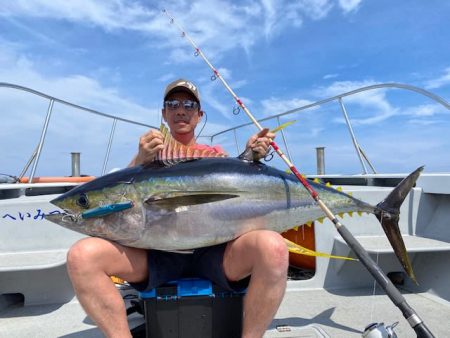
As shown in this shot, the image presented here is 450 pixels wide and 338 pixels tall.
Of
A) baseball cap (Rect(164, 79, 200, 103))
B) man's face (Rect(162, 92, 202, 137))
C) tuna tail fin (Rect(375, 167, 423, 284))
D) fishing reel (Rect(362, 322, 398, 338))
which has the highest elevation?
baseball cap (Rect(164, 79, 200, 103))

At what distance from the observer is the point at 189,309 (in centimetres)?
185

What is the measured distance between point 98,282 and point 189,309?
48 cm

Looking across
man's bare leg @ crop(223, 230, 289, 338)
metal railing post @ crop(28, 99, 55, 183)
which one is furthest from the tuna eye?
metal railing post @ crop(28, 99, 55, 183)

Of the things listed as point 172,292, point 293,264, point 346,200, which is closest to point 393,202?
point 346,200

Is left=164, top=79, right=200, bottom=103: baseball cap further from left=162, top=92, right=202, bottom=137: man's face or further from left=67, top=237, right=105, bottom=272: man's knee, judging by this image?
left=67, top=237, right=105, bottom=272: man's knee

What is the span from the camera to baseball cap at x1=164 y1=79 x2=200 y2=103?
232 cm

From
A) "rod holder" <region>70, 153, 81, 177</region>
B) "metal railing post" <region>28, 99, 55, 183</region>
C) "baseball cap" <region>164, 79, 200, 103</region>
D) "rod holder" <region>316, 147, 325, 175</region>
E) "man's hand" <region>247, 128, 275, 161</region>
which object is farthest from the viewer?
"rod holder" <region>316, 147, 325, 175</region>

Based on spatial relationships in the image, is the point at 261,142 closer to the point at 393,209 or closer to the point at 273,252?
the point at 273,252

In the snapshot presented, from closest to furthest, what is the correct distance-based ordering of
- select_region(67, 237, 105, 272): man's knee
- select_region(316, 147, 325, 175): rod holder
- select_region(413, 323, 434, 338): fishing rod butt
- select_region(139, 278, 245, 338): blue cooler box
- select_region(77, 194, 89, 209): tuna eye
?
select_region(413, 323, 434, 338): fishing rod butt → select_region(67, 237, 105, 272): man's knee → select_region(77, 194, 89, 209): tuna eye → select_region(139, 278, 245, 338): blue cooler box → select_region(316, 147, 325, 175): rod holder

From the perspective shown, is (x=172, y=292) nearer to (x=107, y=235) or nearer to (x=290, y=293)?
(x=107, y=235)

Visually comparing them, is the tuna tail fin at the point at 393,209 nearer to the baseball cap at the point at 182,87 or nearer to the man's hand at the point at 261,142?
the man's hand at the point at 261,142

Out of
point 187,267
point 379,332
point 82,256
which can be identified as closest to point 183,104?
point 187,267

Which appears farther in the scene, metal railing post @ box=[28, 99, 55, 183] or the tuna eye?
metal railing post @ box=[28, 99, 55, 183]

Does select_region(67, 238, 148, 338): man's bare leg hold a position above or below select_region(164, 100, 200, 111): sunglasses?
below
